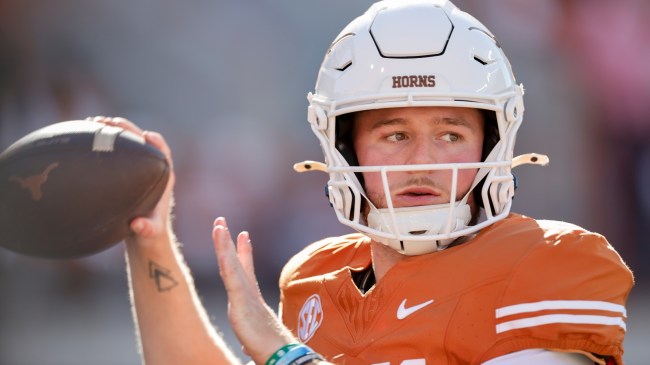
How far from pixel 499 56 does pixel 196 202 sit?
133 inches

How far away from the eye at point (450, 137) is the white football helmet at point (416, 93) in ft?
0.23

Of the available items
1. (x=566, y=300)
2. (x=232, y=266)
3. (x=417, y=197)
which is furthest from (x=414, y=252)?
(x=232, y=266)

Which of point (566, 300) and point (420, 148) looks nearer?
point (566, 300)

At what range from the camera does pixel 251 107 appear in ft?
18.0

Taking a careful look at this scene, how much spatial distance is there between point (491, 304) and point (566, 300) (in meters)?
0.13

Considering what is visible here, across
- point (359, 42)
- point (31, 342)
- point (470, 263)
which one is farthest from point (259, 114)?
point (470, 263)

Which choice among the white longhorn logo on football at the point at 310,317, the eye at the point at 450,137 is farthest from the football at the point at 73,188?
the eye at the point at 450,137

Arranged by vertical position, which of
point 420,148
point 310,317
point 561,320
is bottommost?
point 310,317

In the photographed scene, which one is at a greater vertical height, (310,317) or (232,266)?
(232,266)

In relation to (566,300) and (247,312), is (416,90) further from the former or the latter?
(247,312)

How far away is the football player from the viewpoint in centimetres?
164

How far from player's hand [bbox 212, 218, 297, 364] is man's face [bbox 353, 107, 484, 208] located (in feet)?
1.57

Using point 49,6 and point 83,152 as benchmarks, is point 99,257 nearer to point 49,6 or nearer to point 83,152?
point 49,6

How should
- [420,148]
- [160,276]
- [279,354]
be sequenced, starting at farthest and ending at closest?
1. [420,148]
2. [160,276]
3. [279,354]
